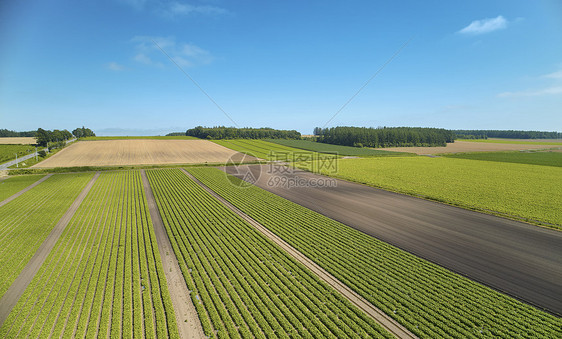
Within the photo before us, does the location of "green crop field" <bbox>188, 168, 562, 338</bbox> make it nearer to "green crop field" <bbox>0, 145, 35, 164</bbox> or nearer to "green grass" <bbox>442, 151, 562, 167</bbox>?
"green grass" <bbox>442, 151, 562, 167</bbox>

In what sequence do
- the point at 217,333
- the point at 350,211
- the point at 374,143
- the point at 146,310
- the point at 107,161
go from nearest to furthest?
the point at 217,333 < the point at 146,310 < the point at 350,211 < the point at 107,161 < the point at 374,143

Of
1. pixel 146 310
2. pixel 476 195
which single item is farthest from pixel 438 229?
pixel 146 310

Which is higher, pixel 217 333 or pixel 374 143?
pixel 374 143

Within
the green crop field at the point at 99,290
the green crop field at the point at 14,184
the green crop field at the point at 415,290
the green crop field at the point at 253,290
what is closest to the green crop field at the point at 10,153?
the green crop field at the point at 14,184

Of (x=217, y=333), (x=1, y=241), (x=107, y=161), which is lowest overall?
(x=217, y=333)

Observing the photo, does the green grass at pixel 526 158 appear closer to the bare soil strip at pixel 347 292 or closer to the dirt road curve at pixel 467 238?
the dirt road curve at pixel 467 238

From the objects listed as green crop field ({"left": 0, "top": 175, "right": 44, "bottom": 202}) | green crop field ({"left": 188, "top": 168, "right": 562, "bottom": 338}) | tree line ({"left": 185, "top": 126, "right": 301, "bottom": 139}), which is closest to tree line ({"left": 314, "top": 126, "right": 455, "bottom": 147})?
tree line ({"left": 185, "top": 126, "right": 301, "bottom": 139})

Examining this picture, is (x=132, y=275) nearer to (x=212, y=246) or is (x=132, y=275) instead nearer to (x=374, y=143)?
(x=212, y=246)
